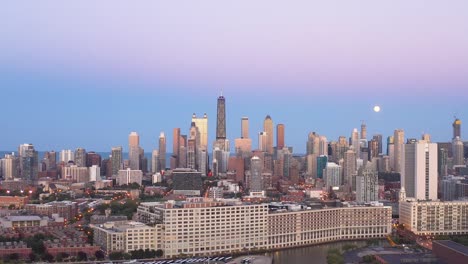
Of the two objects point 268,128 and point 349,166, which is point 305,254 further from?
point 268,128

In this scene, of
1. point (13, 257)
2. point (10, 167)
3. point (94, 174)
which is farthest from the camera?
point (10, 167)

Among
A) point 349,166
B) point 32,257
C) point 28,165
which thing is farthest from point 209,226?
point 28,165

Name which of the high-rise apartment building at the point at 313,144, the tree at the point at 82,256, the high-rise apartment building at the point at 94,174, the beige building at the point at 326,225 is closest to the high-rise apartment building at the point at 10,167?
the high-rise apartment building at the point at 94,174

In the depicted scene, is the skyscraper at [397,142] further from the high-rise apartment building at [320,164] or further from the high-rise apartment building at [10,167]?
the high-rise apartment building at [10,167]

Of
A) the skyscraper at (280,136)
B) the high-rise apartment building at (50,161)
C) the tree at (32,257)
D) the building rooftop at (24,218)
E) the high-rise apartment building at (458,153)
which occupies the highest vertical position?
the skyscraper at (280,136)

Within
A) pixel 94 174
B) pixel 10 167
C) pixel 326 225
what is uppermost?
pixel 10 167
